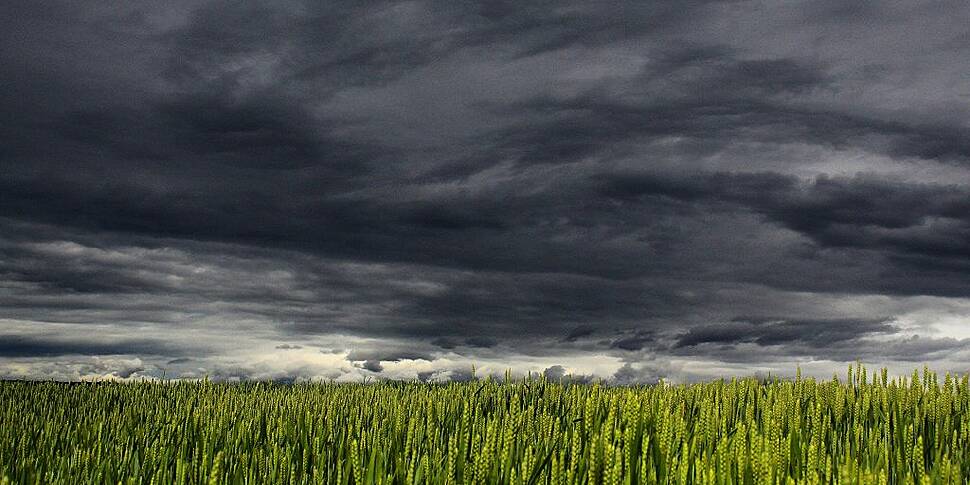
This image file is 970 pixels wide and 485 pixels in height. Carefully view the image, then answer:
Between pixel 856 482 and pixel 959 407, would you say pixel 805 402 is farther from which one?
pixel 856 482

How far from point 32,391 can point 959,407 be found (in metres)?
24.0

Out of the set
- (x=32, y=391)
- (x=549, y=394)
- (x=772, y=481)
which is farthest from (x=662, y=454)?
(x=32, y=391)

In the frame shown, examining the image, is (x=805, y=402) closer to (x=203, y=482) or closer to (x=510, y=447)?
(x=510, y=447)

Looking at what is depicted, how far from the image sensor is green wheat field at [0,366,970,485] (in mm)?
6270

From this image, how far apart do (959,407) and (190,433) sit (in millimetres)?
12158

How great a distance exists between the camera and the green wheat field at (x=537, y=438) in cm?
627

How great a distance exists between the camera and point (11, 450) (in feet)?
42.1

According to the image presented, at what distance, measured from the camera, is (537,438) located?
368 inches

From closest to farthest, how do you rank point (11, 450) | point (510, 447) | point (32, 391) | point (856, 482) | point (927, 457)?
1. point (856, 482)
2. point (510, 447)
3. point (927, 457)
4. point (11, 450)
5. point (32, 391)

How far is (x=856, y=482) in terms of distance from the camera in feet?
18.8

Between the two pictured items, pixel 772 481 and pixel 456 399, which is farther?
pixel 456 399

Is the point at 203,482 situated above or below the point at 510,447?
below

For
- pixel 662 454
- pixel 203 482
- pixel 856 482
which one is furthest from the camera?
pixel 203 482

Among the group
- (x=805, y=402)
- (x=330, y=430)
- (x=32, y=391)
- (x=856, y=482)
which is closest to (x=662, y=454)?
(x=856, y=482)
